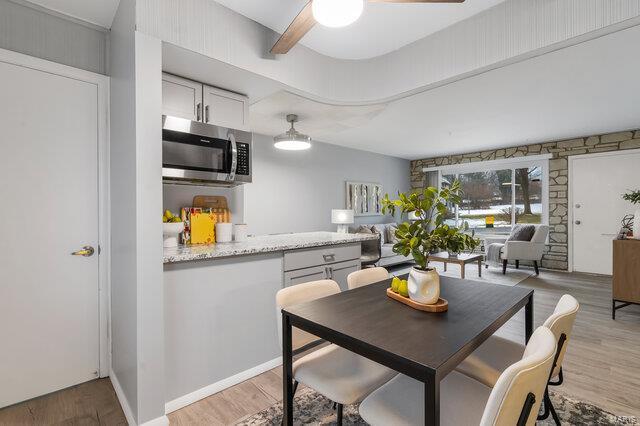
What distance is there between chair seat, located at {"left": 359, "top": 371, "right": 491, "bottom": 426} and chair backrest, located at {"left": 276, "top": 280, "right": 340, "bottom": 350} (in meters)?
0.45

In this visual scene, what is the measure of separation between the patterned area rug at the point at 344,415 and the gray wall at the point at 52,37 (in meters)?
2.60

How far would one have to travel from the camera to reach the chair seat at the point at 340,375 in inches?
48.9

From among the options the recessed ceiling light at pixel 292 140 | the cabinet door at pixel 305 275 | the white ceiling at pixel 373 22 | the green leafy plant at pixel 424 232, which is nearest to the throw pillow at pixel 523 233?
the recessed ceiling light at pixel 292 140

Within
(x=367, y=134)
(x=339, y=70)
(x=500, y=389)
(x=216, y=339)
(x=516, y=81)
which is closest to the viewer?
(x=500, y=389)

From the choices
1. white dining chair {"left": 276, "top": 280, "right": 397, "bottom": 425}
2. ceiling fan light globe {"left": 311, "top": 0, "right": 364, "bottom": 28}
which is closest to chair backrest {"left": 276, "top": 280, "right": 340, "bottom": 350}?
white dining chair {"left": 276, "top": 280, "right": 397, "bottom": 425}

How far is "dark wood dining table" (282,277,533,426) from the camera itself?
2.98 ft

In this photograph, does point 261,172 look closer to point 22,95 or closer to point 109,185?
point 109,185

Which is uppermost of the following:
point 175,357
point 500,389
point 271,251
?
point 271,251

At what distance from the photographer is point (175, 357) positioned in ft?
5.97

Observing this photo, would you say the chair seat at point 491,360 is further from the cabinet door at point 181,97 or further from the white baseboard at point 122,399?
the cabinet door at point 181,97

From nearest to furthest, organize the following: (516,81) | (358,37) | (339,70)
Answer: (358,37) < (339,70) < (516,81)

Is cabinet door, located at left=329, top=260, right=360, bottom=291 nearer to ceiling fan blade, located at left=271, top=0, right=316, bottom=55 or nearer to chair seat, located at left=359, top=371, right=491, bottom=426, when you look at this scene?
chair seat, located at left=359, top=371, right=491, bottom=426

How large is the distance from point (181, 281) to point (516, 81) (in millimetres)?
3623

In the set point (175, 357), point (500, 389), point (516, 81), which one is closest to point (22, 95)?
point (175, 357)
